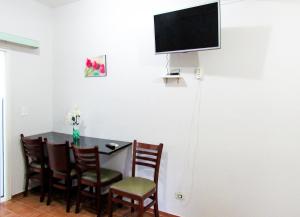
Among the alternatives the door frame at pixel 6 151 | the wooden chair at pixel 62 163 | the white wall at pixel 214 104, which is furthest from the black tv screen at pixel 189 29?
the door frame at pixel 6 151

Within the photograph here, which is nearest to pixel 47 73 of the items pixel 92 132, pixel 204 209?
pixel 92 132

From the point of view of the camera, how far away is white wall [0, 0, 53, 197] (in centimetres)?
296

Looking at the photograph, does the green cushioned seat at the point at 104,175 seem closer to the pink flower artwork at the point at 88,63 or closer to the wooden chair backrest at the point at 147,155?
the wooden chair backrest at the point at 147,155

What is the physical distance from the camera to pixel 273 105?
2.01 metres

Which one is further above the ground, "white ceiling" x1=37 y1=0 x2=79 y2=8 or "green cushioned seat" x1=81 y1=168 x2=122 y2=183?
"white ceiling" x1=37 y1=0 x2=79 y2=8

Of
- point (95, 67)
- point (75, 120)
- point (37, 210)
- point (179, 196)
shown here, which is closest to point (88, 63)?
point (95, 67)

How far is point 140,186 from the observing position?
2270 mm

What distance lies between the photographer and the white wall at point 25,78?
296 cm

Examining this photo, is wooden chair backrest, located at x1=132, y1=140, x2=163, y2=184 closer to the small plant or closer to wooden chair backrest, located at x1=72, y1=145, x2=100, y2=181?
wooden chair backrest, located at x1=72, y1=145, x2=100, y2=181

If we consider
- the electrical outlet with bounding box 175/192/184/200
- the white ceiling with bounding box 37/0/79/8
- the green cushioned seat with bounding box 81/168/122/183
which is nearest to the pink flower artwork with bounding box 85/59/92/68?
the white ceiling with bounding box 37/0/79/8

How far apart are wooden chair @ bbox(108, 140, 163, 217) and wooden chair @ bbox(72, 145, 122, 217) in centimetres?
21

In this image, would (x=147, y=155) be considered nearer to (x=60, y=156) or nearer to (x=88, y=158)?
(x=88, y=158)

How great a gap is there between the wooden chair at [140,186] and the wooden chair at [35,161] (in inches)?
45.3

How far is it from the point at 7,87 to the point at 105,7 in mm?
1777
